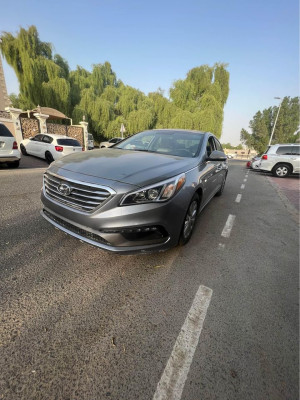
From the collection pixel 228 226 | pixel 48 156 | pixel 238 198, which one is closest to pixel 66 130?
pixel 48 156

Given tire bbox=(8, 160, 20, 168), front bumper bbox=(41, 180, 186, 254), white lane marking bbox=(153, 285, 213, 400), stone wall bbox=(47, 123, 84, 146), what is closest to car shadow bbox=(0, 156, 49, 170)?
tire bbox=(8, 160, 20, 168)

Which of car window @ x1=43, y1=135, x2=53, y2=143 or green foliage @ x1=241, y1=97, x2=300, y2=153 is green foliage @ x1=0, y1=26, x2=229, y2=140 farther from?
green foliage @ x1=241, y1=97, x2=300, y2=153

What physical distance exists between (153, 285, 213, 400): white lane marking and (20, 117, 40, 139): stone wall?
15227mm

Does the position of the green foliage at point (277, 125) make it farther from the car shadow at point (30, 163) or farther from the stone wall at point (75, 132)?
the car shadow at point (30, 163)

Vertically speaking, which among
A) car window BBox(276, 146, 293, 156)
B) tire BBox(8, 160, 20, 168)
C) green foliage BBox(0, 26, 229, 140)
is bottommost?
tire BBox(8, 160, 20, 168)

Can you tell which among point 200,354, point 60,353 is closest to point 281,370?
point 200,354

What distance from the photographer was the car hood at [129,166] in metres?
2.06

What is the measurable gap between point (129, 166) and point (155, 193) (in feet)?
1.73

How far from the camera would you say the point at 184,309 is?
183 centimetres

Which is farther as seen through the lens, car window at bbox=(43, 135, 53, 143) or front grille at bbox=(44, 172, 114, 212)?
car window at bbox=(43, 135, 53, 143)

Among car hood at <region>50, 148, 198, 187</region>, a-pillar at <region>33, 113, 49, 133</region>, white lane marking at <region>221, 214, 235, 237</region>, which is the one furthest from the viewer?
a-pillar at <region>33, 113, 49, 133</region>

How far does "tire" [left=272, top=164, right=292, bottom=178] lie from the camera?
1121cm

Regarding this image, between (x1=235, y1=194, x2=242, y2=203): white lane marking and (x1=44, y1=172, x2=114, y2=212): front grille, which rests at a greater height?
(x1=44, y1=172, x2=114, y2=212): front grille

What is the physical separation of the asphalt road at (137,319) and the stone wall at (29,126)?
1281 centimetres
